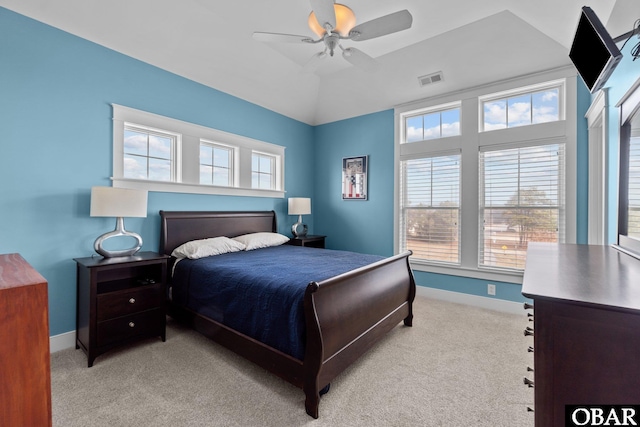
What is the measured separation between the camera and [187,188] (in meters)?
3.46

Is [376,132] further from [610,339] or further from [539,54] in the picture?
[610,339]

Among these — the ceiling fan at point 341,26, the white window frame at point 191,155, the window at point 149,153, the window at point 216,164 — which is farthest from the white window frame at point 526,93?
the window at point 149,153

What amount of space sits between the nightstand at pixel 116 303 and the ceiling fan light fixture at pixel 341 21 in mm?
2464

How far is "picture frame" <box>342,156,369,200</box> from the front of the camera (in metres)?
4.63

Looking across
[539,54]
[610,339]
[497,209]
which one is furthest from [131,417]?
[539,54]

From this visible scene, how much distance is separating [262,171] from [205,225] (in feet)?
4.42

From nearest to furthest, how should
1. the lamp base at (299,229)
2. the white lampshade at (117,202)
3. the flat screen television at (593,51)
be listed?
the flat screen television at (593,51)
the white lampshade at (117,202)
the lamp base at (299,229)

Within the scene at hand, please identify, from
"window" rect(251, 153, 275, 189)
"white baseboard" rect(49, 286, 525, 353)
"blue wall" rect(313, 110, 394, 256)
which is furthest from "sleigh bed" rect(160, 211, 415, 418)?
"blue wall" rect(313, 110, 394, 256)

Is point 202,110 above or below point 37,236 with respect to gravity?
above

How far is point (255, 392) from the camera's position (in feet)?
6.39

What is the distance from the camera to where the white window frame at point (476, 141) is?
10.1 ft

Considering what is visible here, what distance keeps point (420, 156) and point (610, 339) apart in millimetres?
3592

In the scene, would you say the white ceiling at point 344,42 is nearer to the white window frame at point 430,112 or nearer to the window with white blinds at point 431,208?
the white window frame at point 430,112

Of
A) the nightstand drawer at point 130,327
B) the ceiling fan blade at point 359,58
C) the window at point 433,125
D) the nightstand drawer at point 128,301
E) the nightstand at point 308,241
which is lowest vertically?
the nightstand drawer at point 130,327
